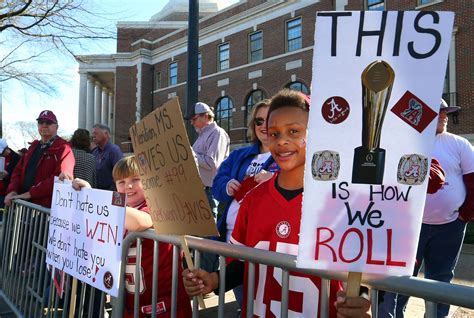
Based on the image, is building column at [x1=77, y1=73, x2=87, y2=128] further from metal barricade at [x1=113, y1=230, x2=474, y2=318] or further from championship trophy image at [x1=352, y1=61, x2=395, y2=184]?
championship trophy image at [x1=352, y1=61, x2=395, y2=184]

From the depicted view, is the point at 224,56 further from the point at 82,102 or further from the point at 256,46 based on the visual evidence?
the point at 82,102

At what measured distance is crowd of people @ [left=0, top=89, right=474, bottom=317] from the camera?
175cm

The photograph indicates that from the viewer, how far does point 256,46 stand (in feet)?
82.2

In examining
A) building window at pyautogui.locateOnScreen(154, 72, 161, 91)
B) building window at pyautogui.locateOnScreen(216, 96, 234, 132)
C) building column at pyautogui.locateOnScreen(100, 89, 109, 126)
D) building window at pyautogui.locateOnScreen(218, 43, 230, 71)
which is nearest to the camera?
building window at pyautogui.locateOnScreen(216, 96, 234, 132)

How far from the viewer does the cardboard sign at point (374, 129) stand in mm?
1141

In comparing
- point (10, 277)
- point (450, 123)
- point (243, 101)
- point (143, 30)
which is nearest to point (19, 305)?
point (10, 277)

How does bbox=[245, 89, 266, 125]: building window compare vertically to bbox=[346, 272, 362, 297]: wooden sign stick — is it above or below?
above

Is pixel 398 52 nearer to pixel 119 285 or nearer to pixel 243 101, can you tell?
pixel 119 285

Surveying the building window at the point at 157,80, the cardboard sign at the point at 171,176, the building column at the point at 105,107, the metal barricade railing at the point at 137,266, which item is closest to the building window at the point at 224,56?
the building window at the point at 157,80

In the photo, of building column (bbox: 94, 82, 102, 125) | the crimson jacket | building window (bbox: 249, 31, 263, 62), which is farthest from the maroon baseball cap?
building column (bbox: 94, 82, 102, 125)

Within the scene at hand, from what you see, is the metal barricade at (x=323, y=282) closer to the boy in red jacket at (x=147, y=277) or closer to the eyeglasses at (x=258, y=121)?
the boy in red jacket at (x=147, y=277)

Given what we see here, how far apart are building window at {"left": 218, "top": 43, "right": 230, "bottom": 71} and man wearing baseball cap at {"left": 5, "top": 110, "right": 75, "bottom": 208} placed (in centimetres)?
2312

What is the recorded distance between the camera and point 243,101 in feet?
83.0

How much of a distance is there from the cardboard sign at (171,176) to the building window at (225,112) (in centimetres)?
2435
